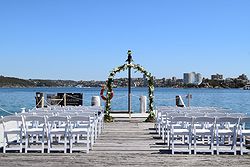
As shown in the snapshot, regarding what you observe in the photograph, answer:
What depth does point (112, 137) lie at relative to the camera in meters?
14.9

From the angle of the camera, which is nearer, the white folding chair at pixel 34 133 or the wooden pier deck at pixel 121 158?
the wooden pier deck at pixel 121 158

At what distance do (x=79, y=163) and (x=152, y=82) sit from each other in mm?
13613

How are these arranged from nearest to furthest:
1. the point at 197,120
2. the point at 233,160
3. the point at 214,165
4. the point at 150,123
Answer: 1. the point at 214,165
2. the point at 233,160
3. the point at 197,120
4. the point at 150,123

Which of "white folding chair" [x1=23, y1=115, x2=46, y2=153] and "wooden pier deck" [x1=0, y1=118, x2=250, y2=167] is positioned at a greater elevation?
"white folding chair" [x1=23, y1=115, x2=46, y2=153]

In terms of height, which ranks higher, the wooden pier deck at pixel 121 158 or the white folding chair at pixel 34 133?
the white folding chair at pixel 34 133

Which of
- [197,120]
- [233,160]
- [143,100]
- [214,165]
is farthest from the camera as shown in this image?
[143,100]

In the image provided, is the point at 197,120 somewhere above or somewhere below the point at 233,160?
above

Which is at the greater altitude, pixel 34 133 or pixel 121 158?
pixel 34 133

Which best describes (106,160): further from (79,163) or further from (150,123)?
(150,123)

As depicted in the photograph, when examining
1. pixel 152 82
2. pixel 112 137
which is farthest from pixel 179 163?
pixel 152 82

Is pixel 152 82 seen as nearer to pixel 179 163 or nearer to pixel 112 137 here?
pixel 112 137

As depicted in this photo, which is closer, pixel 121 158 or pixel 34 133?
pixel 121 158

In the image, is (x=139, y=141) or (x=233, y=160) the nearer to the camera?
(x=233, y=160)

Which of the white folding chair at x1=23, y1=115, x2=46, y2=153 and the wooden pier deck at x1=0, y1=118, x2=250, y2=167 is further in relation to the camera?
the white folding chair at x1=23, y1=115, x2=46, y2=153
